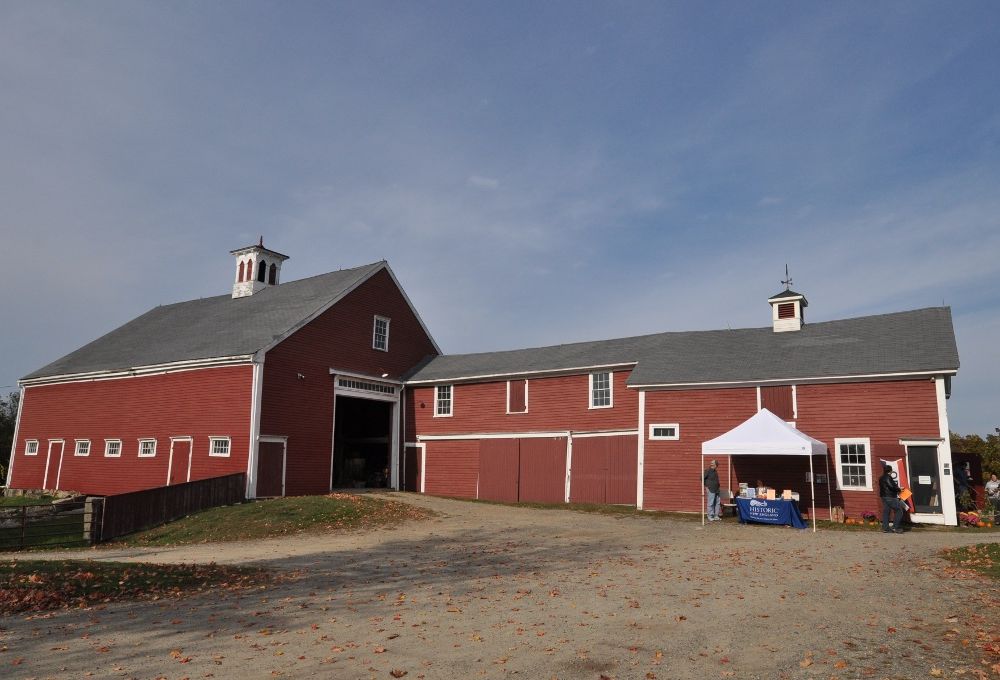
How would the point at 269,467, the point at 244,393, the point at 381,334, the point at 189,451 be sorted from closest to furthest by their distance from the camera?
the point at 269,467 < the point at 244,393 < the point at 189,451 < the point at 381,334

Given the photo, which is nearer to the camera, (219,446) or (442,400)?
(219,446)

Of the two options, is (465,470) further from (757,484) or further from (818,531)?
(818,531)

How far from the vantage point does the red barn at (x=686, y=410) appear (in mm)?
21547

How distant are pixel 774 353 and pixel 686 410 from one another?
12.1ft

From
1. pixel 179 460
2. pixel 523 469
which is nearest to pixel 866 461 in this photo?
pixel 523 469

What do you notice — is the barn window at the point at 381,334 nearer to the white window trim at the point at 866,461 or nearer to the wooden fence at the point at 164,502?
the wooden fence at the point at 164,502

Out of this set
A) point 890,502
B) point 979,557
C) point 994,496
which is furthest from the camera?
point 994,496

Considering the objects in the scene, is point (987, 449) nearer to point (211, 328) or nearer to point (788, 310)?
point (788, 310)

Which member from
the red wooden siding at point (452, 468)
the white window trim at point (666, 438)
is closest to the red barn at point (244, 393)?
the red wooden siding at point (452, 468)

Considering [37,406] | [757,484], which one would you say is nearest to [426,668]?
[757,484]

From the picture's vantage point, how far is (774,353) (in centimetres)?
2519

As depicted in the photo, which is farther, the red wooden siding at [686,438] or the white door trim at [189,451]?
the white door trim at [189,451]

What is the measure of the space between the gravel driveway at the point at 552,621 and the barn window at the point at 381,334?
59.8 feet

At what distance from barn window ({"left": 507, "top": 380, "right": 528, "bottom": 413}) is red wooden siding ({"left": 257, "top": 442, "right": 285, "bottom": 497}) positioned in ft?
30.6
